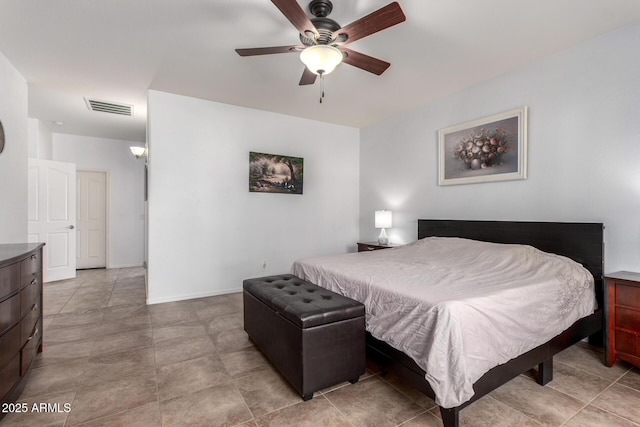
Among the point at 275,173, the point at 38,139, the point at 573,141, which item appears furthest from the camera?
the point at 38,139

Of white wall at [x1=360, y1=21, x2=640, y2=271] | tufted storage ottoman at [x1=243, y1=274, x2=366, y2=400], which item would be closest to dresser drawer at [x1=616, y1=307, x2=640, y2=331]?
white wall at [x1=360, y1=21, x2=640, y2=271]

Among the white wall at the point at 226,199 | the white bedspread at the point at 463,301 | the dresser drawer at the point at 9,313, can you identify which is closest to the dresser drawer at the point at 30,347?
the dresser drawer at the point at 9,313

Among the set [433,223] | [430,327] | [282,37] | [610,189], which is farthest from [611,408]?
[282,37]

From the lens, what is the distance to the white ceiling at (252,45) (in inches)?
92.6

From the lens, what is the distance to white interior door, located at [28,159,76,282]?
16.3 feet

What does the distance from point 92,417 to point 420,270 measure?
2.37 meters

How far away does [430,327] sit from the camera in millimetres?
1653

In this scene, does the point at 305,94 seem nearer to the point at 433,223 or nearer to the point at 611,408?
the point at 433,223

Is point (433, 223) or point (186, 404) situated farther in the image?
point (433, 223)

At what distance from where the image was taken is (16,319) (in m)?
1.88

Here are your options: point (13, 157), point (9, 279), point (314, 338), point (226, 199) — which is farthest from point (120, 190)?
point (314, 338)

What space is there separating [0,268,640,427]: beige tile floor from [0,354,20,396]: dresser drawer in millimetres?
201

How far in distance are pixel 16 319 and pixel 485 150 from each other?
14.2ft

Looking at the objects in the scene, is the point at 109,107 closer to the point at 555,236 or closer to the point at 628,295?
the point at 555,236
